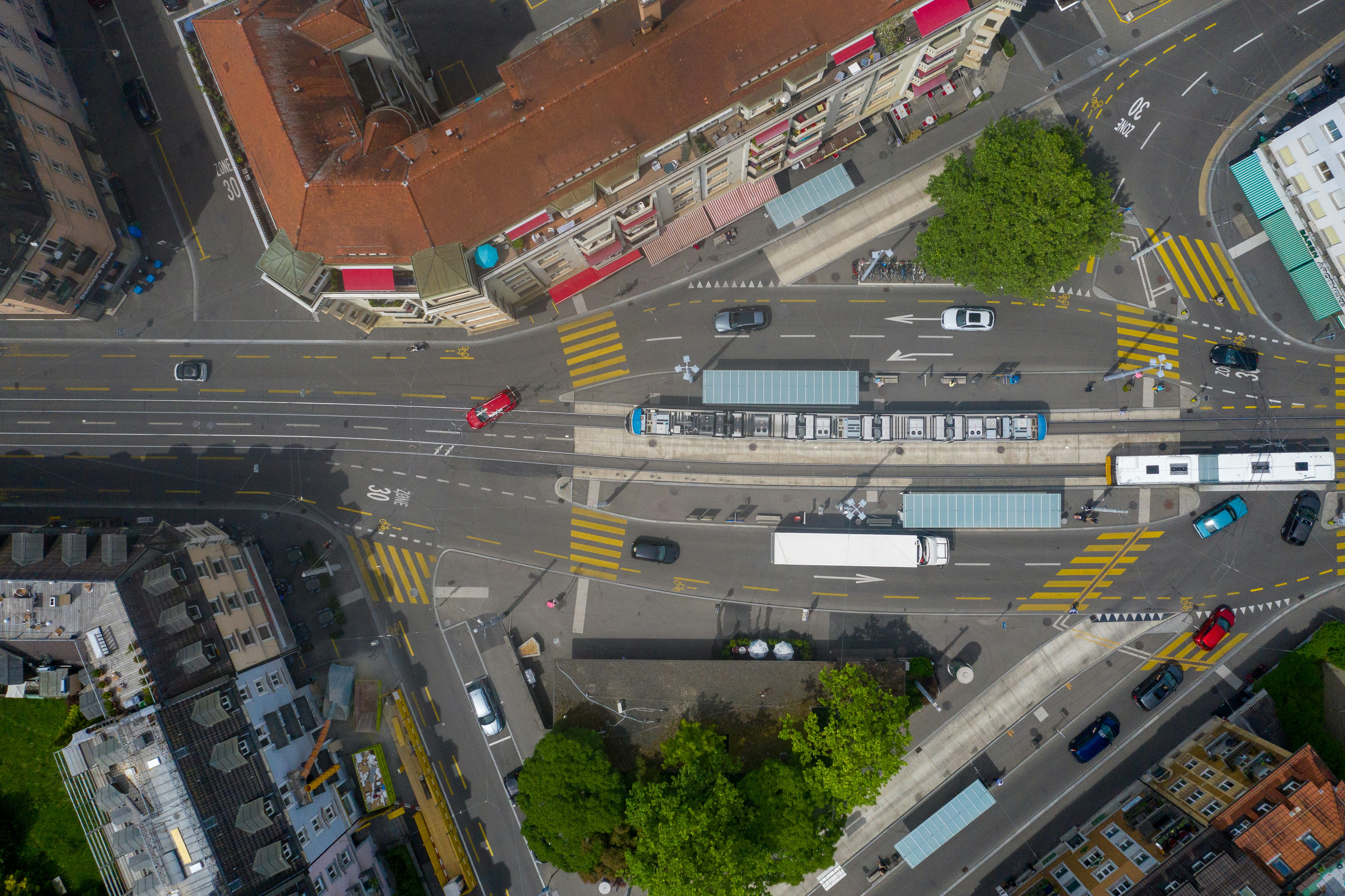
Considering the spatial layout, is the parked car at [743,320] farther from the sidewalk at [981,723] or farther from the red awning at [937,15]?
the sidewalk at [981,723]

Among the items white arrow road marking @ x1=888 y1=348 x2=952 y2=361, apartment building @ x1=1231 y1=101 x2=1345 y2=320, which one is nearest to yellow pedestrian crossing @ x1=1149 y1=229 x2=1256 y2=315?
apartment building @ x1=1231 y1=101 x2=1345 y2=320

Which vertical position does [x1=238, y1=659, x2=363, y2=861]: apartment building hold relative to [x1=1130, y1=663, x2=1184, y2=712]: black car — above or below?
above

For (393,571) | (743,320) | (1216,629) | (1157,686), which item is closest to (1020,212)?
(743,320)

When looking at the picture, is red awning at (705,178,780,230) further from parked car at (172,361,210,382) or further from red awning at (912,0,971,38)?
parked car at (172,361,210,382)

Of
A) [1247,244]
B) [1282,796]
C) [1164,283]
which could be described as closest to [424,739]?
[1282,796]

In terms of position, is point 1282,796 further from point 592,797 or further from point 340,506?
point 340,506

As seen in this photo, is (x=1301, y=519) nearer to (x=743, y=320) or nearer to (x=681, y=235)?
(x=743, y=320)
